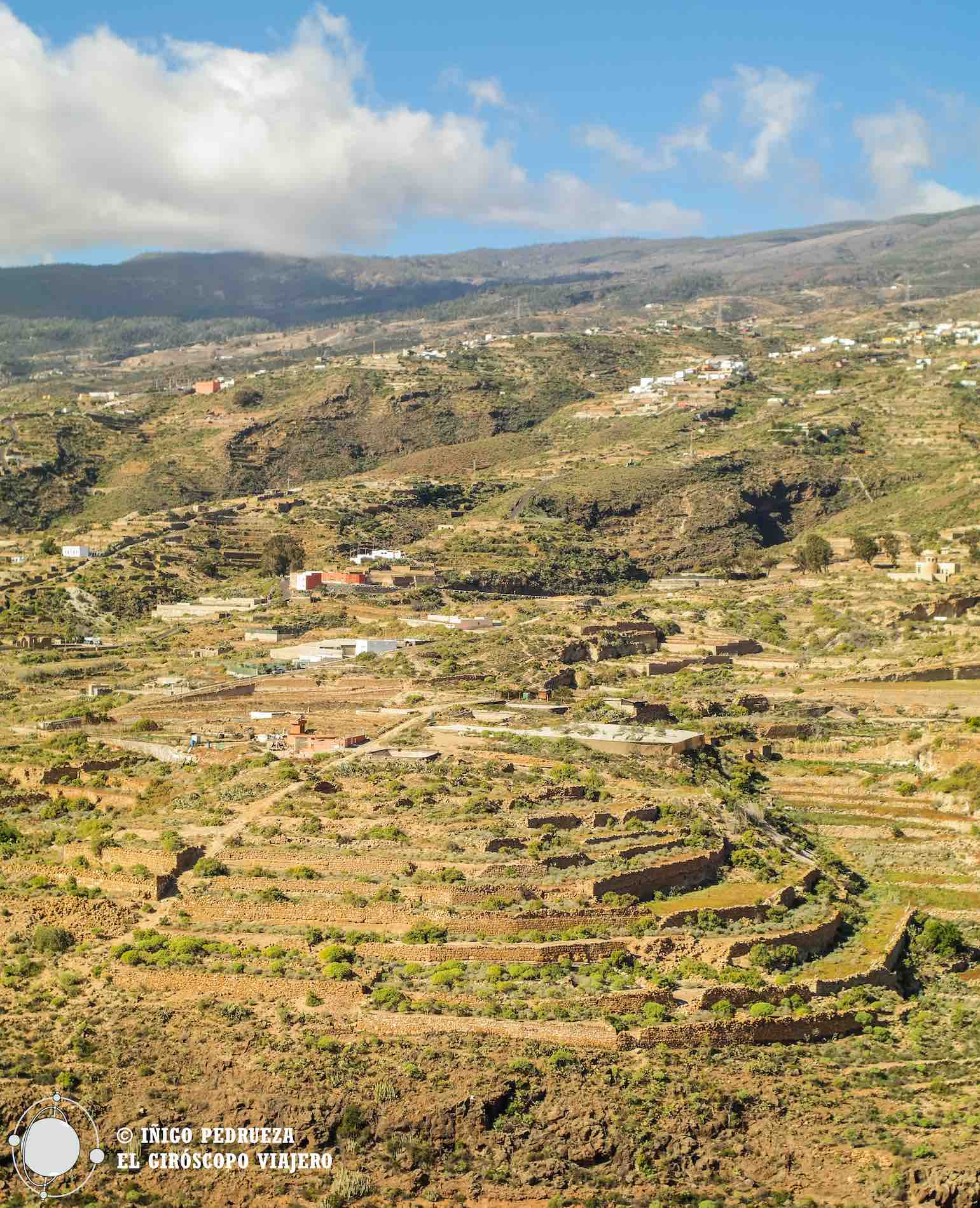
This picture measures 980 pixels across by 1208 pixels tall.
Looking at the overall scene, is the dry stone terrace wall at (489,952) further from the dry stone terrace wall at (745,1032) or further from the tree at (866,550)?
the tree at (866,550)

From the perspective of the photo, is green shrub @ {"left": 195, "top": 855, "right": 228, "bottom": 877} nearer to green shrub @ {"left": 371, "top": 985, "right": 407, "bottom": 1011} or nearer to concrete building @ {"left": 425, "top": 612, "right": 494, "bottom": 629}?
green shrub @ {"left": 371, "top": 985, "right": 407, "bottom": 1011}

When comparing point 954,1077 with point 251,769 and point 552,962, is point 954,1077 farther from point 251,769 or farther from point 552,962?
point 251,769

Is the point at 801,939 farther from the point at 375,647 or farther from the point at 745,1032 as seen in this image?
the point at 375,647

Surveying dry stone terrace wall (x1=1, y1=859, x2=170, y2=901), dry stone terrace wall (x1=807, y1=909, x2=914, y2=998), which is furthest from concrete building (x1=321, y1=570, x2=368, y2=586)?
dry stone terrace wall (x1=807, y1=909, x2=914, y2=998)

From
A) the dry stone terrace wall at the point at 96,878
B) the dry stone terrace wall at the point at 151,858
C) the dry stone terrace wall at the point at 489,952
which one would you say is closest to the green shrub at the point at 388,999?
the dry stone terrace wall at the point at 489,952

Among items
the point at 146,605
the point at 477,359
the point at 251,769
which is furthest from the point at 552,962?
the point at 477,359

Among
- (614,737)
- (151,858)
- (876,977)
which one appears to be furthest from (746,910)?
(614,737)
